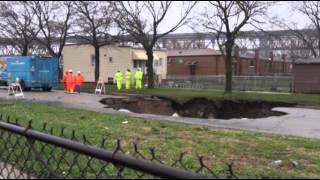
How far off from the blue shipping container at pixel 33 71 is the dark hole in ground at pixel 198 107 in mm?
11551

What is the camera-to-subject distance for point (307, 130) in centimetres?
1792

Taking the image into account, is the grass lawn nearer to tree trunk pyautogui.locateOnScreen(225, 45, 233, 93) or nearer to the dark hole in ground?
the dark hole in ground

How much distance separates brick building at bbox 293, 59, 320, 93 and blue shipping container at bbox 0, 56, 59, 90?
18.7 m

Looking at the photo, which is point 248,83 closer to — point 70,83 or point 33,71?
point 70,83

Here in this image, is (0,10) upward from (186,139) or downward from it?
upward

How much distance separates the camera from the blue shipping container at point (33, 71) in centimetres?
4209

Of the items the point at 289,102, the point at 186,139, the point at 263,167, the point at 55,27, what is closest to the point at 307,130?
the point at 186,139

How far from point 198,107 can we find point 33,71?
16.1 meters

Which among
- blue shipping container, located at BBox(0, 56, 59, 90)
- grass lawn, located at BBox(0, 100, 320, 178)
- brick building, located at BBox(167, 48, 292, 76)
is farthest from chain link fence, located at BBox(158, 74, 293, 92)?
grass lawn, located at BBox(0, 100, 320, 178)

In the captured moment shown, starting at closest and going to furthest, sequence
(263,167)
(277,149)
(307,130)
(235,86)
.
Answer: (263,167) → (277,149) → (307,130) → (235,86)

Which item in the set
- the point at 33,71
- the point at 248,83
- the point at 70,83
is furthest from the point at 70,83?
the point at 248,83

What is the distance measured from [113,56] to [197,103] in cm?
2969

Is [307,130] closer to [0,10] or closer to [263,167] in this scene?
[263,167]

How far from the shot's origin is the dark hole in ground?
96.8ft
